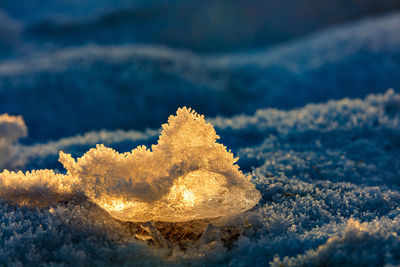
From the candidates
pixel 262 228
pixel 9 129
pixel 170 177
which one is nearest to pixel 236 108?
pixel 9 129

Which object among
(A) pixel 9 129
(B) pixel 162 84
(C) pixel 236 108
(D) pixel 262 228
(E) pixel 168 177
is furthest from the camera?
(B) pixel 162 84

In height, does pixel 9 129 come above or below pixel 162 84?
below

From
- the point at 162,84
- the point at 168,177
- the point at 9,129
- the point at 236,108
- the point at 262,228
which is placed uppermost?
the point at 162,84

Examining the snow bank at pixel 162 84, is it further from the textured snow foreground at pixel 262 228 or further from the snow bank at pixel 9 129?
the textured snow foreground at pixel 262 228

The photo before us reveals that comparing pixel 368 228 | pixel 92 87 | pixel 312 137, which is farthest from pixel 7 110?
pixel 368 228

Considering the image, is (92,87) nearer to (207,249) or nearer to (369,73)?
(369,73)

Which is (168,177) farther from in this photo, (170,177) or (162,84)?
(162,84)
